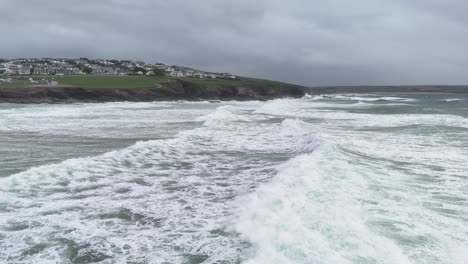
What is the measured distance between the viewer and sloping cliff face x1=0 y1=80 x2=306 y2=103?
54031 mm

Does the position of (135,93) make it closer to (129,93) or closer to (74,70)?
(129,93)

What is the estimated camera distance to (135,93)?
66500mm

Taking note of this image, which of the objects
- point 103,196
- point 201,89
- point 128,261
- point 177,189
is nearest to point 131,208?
point 103,196

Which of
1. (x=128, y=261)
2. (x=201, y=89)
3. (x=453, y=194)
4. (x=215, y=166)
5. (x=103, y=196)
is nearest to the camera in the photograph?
(x=128, y=261)

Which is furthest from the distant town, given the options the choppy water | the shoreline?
the choppy water

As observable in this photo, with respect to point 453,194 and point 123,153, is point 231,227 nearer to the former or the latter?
point 453,194

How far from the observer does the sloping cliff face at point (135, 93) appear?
54.0 metres

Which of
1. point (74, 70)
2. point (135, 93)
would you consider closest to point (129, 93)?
point (135, 93)

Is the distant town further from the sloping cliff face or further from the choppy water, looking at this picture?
the choppy water

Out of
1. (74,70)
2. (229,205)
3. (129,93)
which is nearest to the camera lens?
(229,205)

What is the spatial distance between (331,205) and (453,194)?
10.8 ft

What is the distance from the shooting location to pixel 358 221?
270 inches

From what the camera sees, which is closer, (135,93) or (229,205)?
(229,205)

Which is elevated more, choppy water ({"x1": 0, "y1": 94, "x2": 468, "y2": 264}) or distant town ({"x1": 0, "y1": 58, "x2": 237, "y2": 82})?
distant town ({"x1": 0, "y1": 58, "x2": 237, "y2": 82})
